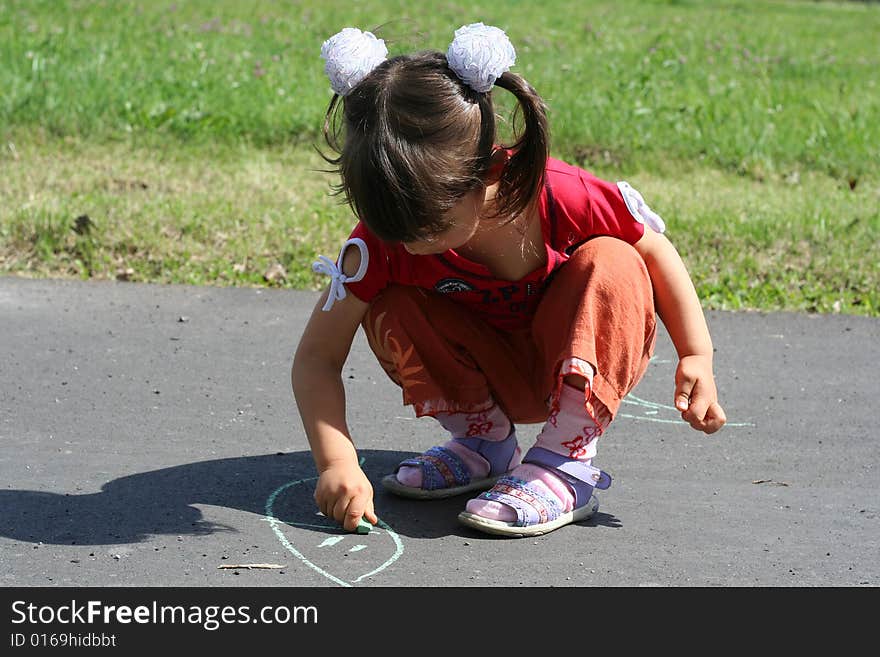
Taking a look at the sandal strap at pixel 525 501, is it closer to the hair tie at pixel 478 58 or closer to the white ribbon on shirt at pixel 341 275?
the white ribbon on shirt at pixel 341 275

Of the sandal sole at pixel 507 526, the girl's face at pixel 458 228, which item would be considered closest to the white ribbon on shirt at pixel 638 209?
the girl's face at pixel 458 228

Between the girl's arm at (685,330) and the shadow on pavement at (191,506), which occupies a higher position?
the girl's arm at (685,330)

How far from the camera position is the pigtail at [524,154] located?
222 cm

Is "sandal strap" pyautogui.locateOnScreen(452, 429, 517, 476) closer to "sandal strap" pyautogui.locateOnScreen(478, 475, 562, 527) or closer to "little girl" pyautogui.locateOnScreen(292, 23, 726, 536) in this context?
"little girl" pyautogui.locateOnScreen(292, 23, 726, 536)

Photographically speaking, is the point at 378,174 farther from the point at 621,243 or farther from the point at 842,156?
the point at 842,156

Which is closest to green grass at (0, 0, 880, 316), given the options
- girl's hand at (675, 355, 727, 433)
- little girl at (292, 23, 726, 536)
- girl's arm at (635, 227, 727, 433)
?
little girl at (292, 23, 726, 536)

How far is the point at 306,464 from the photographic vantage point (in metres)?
2.78

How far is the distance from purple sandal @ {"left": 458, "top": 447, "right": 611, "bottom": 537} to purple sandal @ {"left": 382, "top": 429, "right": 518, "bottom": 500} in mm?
154

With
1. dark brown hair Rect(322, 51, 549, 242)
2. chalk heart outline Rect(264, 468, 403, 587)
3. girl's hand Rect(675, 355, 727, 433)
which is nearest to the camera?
dark brown hair Rect(322, 51, 549, 242)

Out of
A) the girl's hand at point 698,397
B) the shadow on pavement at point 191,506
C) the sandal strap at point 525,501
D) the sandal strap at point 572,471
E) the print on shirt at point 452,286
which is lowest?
the shadow on pavement at point 191,506

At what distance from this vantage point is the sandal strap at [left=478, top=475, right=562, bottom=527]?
2.38 m

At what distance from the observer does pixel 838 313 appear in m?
4.25

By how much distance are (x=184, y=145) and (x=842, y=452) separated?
3539 mm
